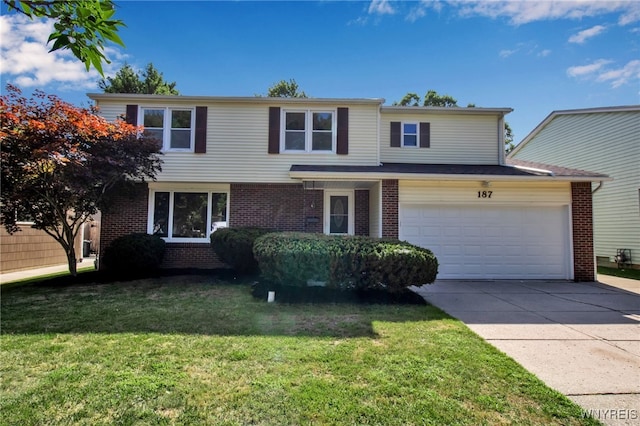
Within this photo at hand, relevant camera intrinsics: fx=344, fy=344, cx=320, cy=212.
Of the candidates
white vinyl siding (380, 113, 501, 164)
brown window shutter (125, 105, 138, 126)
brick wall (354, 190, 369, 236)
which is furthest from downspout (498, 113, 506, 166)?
brown window shutter (125, 105, 138, 126)

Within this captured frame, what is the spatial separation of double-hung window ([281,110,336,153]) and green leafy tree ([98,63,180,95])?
698 inches

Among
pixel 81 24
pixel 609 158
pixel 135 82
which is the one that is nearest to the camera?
pixel 81 24

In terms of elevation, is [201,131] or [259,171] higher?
[201,131]

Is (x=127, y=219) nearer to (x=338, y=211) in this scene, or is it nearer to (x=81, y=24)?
(x=338, y=211)

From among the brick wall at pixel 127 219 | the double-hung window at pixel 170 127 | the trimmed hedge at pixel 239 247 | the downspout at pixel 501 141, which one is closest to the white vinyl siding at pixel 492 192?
the downspout at pixel 501 141

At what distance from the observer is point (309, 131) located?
11438 millimetres

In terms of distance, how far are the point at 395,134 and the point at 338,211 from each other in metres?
3.66

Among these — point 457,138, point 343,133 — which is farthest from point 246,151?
point 457,138

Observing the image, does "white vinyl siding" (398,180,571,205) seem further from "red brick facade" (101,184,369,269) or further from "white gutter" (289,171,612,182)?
"red brick facade" (101,184,369,269)

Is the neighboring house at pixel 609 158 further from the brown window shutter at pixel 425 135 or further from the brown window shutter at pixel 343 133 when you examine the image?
the brown window shutter at pixel 343 133

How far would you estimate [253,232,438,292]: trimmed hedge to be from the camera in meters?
6.74

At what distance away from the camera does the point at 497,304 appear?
6.90 metres

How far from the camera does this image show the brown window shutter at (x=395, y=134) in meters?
12.6

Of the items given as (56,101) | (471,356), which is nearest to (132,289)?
(56,101)
